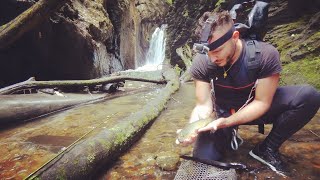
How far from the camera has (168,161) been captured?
310 cm

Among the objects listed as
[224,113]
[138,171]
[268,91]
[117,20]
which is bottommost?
[138,171]

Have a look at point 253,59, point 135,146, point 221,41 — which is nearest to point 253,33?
point 253,59

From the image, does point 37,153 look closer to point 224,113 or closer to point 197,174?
point 197,174

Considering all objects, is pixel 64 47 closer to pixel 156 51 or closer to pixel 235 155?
pixel 235 155

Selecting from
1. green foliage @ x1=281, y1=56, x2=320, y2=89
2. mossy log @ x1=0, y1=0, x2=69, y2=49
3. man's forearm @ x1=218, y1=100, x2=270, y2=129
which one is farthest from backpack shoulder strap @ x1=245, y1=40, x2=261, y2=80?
mossy log @ x1=0, y1=0, x2=69, y2=49

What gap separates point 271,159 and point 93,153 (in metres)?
1.90

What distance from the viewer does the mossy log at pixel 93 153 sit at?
2443 millimetres

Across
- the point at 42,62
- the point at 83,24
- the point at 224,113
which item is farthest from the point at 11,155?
the point at 83,24

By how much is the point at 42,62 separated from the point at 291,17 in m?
7.85

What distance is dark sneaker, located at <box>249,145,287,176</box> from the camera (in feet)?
9.20

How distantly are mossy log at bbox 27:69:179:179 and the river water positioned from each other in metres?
0.13

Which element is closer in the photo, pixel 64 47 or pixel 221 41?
pixel 221 41

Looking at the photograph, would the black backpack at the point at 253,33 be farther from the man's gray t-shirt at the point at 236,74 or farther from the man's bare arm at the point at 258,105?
the man's bare arm at the point at 258,105

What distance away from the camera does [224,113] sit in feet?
10.5
